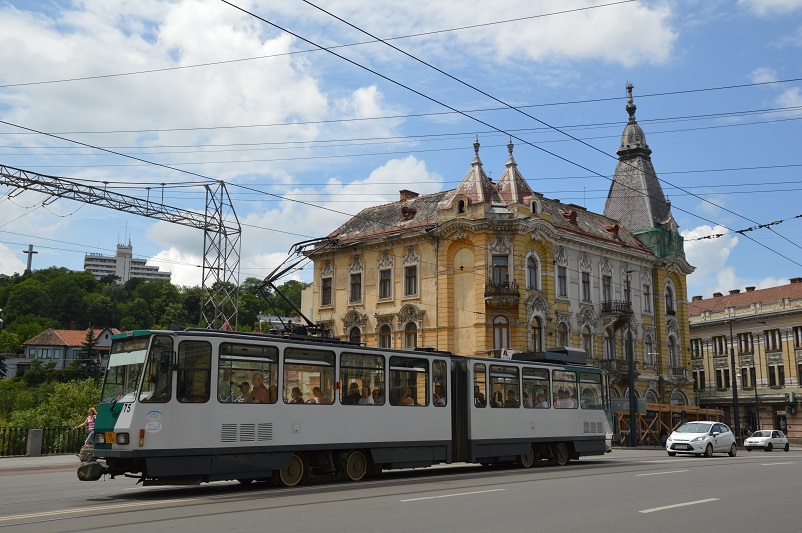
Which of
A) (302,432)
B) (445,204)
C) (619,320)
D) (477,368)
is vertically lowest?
(302,432)

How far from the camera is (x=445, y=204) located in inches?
1871

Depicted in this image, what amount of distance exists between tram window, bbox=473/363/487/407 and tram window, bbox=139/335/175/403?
8.56 meters

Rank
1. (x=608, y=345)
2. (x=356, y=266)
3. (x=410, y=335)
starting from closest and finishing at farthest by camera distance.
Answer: (x=410, y=335), (x=356, y=266), (x=608, y=345)

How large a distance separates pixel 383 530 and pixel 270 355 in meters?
6.99

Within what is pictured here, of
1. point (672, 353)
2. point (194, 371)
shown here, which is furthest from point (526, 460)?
point (672, 353)

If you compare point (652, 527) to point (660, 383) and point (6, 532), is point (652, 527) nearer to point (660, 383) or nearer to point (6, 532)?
point (6, 532)

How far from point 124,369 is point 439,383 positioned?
26.0 feet

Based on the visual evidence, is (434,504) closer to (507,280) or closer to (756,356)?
→ (507,280)

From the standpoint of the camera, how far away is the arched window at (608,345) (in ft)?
168

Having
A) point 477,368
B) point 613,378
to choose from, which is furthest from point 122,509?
point 613,378

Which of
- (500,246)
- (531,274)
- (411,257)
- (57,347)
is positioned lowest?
(531,274)

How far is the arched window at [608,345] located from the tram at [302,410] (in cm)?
2864

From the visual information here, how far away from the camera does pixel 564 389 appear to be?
23781 millimetres

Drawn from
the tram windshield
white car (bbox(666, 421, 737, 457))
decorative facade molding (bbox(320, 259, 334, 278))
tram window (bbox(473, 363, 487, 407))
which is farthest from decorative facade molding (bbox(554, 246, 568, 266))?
the tram windshield
